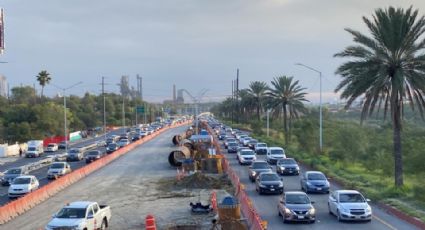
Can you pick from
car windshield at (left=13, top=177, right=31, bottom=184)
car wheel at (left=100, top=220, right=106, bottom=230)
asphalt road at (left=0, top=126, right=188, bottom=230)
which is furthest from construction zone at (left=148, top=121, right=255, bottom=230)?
car windshield at (left=13, top=177, right=31, bottom=184)

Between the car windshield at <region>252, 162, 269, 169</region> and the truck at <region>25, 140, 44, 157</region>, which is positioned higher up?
the car windshield at <region>252, 162, 269, 169</region>

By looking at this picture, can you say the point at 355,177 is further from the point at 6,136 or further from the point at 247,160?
the point at 6,136

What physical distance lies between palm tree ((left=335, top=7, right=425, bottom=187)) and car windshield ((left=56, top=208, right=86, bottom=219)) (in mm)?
19570

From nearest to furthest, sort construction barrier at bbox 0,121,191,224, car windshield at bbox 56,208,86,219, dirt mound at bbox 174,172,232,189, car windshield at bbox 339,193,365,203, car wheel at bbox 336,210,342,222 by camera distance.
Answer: car windshield at bbox 56,208,86,219, car wheel at bbox 336,210,342,222, car windshield at bbox 339,193,365,203, construction barrier at bbox 0,121,191,224, dirt mound at bbox 174,172,232,189

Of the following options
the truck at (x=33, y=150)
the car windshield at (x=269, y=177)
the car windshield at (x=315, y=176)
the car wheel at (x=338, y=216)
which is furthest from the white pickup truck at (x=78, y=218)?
the truck at (x=33, y=150)

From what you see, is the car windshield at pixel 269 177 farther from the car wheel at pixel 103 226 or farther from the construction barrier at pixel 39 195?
the construction barrier at pixel 39 195

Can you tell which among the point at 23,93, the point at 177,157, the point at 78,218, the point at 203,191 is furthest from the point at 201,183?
the point at 23,93

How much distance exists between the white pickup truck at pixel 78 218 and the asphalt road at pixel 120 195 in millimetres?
2361

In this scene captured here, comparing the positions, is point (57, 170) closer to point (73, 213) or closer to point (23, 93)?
point (73, 213)

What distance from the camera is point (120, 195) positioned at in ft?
131

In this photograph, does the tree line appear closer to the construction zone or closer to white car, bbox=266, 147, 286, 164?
the construction zone

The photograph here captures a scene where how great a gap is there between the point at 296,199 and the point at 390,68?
1403 cm

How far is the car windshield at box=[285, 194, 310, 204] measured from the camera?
26.7m

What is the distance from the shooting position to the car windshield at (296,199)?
26.7 meters
